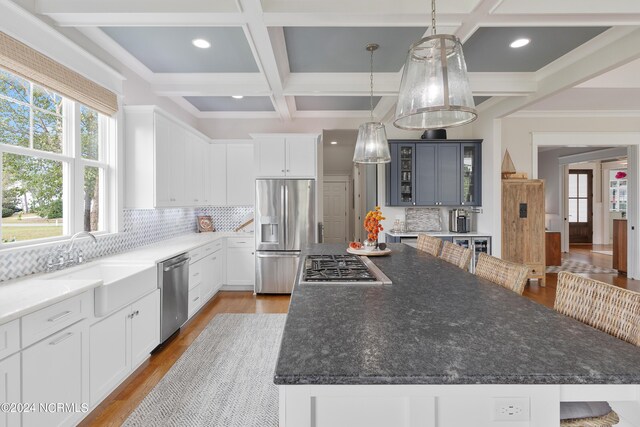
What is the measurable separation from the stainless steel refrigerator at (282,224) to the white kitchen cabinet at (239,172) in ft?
1.73

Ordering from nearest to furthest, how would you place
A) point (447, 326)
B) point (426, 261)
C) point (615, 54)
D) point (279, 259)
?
1. point (447, 326)
2. point (426, 261)
3. point (615, 54)
4. point (279, 259)

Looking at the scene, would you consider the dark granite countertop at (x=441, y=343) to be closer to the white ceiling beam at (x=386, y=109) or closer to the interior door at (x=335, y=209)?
the white ceiling beam at (x=386, y=109)

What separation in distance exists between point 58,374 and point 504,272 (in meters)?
2.46

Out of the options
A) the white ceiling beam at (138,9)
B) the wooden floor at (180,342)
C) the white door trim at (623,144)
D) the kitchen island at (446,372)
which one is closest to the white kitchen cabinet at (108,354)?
the wooden floor at (180,342)

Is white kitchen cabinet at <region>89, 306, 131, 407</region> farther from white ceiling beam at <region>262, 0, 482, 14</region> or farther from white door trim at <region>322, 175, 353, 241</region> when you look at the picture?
white door trim at <region>322, 175, 353, 241</region>

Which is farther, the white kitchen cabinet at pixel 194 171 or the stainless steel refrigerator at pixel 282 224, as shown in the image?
the stainless steel refrigerator at pixel 282 224

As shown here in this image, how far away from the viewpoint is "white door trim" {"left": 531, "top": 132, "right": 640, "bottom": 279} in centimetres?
528

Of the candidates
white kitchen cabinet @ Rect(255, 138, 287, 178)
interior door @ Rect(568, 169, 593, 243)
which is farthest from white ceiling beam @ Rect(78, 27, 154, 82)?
interior door @ Rect(568, 169, 593, 243)

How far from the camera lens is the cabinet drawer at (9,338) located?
4.47ft

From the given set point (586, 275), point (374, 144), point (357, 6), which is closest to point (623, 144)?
point (586, 275)

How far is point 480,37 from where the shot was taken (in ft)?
9.55

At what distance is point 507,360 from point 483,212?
183 inches

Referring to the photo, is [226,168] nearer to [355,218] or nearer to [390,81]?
[390,81]

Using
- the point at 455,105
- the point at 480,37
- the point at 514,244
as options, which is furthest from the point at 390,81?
the point at 514,244
